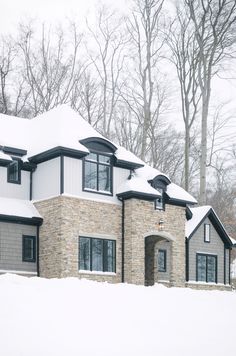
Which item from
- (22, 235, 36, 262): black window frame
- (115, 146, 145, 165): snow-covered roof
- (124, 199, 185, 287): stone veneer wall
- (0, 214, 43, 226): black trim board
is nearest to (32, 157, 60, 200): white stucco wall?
(0, 214, 43, 226): black trim board

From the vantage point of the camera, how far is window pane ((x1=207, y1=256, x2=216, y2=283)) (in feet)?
101

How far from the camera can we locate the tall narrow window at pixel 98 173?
24.6 meters

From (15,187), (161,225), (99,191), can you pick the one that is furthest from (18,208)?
(161,225)

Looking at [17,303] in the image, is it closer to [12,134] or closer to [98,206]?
[98,206]

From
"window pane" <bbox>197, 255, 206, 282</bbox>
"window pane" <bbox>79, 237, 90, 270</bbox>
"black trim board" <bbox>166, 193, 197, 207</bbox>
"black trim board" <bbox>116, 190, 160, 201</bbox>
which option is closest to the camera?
"window pane" <bbox>79, 237, 90, 270</bbox>

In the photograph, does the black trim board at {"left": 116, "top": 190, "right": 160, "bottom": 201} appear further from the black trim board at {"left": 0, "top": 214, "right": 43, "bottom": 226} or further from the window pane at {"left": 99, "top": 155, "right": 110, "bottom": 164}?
the black trim board at {"left": 0, "top": 214, "right": 43, "bottom": 226}

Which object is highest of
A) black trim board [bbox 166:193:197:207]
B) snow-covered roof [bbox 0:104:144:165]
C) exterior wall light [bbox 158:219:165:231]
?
snow-covered roof [bbox 0:104:144:165]

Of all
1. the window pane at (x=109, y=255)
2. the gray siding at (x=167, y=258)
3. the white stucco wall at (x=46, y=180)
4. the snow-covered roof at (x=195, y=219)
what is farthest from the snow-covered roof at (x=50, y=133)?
the snow-covered roof at (x=195, y=219)

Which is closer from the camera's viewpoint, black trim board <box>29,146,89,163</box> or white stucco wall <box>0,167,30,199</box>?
black trim board <box>29,146,89,163</box>

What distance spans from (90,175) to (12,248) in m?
4.48

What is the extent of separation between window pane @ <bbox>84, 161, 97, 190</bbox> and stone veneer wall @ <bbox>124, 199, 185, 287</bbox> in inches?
70.8

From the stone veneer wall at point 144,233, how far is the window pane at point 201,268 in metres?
2.96

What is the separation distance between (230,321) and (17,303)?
560 centimetres

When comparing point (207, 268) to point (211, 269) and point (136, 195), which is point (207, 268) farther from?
point (136, 195)
